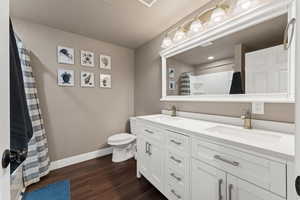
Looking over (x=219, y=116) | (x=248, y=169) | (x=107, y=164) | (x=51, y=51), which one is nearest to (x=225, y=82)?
(x=219, y=116)

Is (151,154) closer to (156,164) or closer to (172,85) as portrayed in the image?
(156,164)

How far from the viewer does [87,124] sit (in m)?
2.39

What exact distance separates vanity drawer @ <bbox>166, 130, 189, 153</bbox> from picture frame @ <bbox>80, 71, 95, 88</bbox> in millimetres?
1796

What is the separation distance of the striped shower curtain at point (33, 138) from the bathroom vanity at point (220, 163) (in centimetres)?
150

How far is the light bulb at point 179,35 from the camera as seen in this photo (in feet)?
5.74

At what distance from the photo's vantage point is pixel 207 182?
97 centimetres

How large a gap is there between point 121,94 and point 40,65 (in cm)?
140

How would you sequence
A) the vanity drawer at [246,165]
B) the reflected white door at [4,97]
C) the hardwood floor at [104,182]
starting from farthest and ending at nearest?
1. the hardwood floor at [104,182]
2. the vanity drawer at [246,165]
3. the reflected white door at [4,97]

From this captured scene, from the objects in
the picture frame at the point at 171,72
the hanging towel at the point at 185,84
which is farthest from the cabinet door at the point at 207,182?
the picture frame at the point at 171,72

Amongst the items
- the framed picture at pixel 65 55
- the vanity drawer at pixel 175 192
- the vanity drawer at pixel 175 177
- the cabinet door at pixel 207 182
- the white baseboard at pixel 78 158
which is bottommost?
the white baseboard at pixel 78 158

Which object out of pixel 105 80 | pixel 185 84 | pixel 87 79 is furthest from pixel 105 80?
pixel 185 84

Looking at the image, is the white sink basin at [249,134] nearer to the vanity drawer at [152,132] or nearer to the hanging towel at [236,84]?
the hanging towel at [236,84]

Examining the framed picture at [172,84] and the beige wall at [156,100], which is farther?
the framed picture at [172,84]

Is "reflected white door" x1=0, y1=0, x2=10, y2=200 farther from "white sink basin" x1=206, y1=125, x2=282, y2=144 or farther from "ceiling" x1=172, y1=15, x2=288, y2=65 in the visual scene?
"ceiling" x1=172, y1=15, x2=288, y2=65
